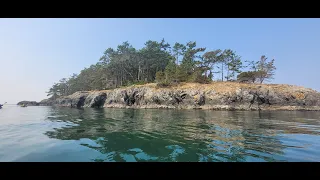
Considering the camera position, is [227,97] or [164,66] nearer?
[227,97]

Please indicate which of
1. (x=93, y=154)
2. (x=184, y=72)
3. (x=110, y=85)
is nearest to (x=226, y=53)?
(x=184, y=72)

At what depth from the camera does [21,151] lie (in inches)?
281
